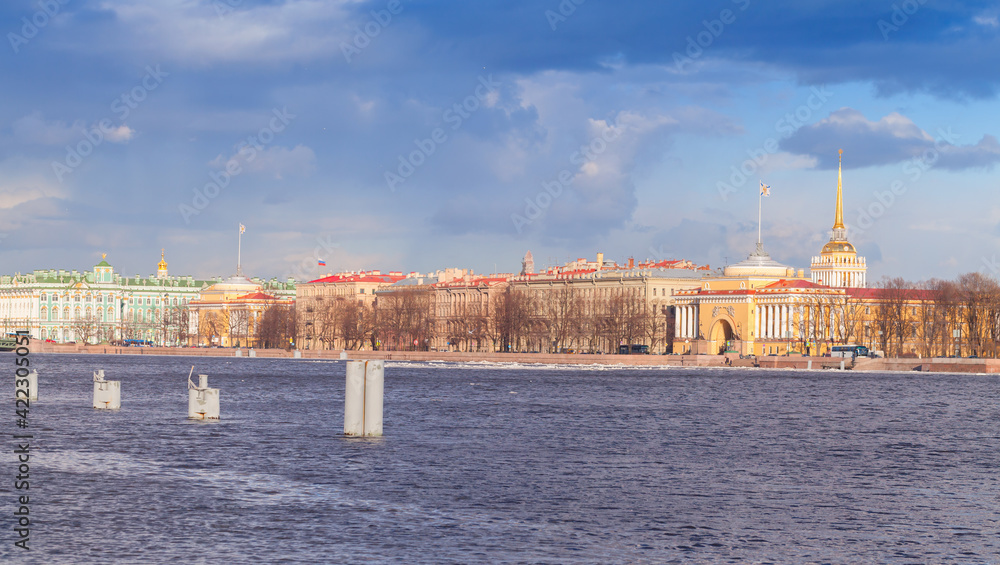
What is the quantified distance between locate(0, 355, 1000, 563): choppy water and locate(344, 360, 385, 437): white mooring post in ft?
1.43

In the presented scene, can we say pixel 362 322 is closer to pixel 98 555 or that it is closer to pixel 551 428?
pixel 551 428

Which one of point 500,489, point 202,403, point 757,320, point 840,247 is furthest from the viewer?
point 840,247

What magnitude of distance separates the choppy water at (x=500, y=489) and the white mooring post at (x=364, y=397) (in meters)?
0.43

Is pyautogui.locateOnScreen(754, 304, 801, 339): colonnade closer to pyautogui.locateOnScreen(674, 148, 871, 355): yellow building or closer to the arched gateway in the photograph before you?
pyautogui.locateOnScreen(674, 148, 871, 355): yellow building

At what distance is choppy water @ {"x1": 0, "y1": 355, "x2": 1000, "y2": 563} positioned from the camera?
12.5m

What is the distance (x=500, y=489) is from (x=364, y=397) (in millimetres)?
5556

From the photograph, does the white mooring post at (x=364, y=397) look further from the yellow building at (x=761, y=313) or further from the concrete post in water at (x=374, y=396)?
the yellow building at (x=761, y=313)

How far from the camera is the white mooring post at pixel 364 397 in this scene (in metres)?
20.6

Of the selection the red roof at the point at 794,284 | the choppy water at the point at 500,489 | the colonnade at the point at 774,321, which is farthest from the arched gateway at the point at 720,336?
the choppy water at the point at 500,489

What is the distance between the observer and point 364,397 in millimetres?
21641

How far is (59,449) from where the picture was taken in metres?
20.0

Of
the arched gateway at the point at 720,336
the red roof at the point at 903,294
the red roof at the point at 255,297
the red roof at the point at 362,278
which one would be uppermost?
the red roof at the point at 362,278

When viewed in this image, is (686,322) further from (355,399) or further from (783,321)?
(355,399)

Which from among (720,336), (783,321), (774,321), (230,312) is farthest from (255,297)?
(783,321)
